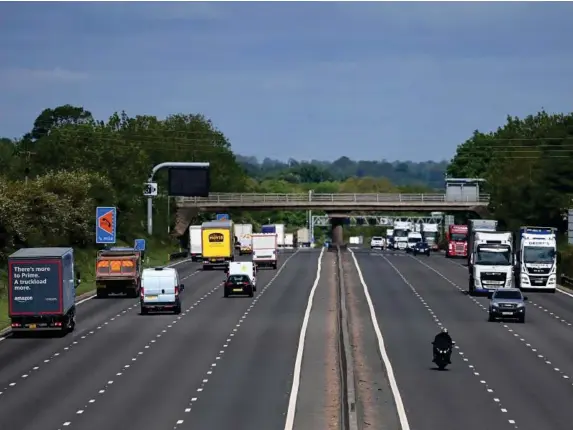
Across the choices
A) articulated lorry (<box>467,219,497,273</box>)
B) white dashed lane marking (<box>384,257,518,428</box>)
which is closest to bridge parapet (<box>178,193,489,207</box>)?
articulated lorry (<box>467,219,497,273</box>)

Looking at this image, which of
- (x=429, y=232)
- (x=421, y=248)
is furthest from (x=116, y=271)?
(x=429, y=232)

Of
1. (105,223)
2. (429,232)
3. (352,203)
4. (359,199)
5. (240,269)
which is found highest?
(359,199)

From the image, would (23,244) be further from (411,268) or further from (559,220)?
(559,220)

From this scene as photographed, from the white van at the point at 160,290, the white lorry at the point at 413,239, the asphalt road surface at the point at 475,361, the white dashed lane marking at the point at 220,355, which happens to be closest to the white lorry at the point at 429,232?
the white lorry at the point at 413,239

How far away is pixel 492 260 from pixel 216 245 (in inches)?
1395

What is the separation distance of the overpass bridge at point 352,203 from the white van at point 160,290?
83.8 m

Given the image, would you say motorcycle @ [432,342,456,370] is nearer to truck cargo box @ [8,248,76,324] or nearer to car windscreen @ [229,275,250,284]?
truck cargo box @ [8,248,76,324]

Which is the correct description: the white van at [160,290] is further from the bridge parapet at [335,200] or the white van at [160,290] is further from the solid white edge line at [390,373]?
the bridge parapet at [335,200]

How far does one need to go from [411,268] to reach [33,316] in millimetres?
61958

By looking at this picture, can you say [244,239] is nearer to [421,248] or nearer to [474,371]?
[421,248]

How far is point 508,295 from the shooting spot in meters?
62.7

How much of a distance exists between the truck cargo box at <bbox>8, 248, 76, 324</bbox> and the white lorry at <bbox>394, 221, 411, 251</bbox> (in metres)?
115

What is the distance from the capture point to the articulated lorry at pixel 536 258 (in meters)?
81.1

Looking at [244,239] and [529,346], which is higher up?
[244,239]
